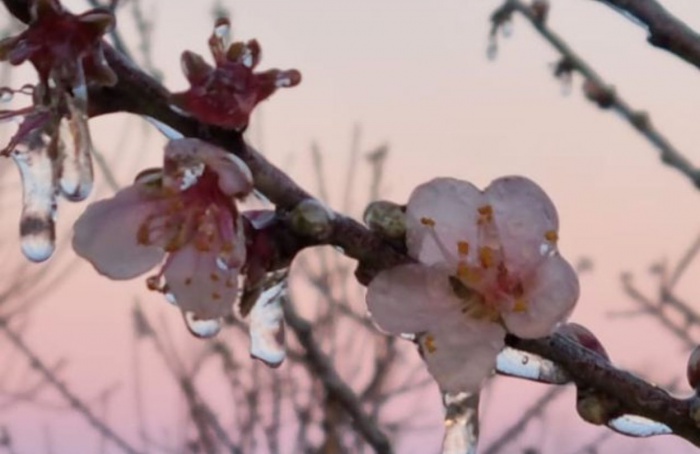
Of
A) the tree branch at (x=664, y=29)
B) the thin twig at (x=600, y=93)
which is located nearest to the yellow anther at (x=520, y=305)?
→ the tree branch at (x=664, y=29)

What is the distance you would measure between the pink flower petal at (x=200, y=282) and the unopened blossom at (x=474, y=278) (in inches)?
3.2

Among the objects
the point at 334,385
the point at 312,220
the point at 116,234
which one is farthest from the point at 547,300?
the point at 334,385

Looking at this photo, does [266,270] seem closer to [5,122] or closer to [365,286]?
[365,286]

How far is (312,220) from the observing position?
552mm

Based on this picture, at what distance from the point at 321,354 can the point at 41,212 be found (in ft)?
3.18

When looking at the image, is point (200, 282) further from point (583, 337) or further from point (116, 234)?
point (583, 337)

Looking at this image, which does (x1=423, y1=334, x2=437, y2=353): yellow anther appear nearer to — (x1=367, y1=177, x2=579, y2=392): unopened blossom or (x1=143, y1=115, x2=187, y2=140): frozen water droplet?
(x1=367, y1=177, x2=579, y2=392): unopened blossom

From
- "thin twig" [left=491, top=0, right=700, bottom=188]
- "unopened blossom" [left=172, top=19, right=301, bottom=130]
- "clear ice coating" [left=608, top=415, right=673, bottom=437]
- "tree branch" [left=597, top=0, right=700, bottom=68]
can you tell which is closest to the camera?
"unopened blossom" [left=172, top=19, right=301, bottom=130]

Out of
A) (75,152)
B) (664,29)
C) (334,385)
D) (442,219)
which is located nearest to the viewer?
(75,152)

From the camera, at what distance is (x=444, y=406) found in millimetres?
692

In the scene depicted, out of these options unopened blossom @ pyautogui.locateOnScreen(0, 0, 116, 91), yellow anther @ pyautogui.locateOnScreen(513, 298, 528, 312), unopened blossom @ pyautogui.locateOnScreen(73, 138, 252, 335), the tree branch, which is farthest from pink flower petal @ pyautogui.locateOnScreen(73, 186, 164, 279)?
the tree branch

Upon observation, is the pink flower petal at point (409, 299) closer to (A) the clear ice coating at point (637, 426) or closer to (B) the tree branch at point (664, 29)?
(A) the clear ice coating at point (637, 426)

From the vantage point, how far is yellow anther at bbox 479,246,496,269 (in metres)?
0.68

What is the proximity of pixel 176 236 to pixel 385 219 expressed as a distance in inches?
5.8
